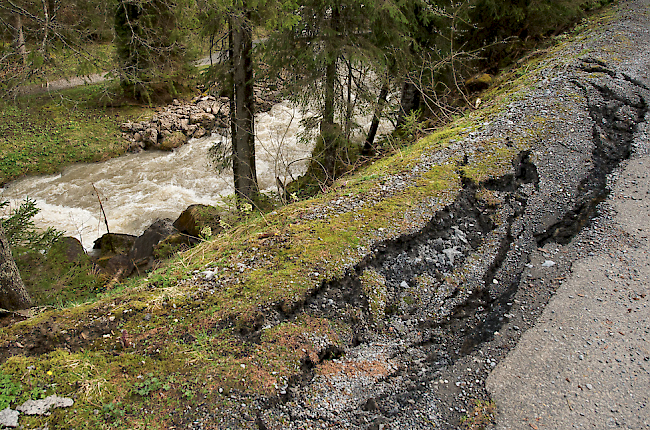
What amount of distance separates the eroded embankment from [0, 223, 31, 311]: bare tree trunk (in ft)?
14.2

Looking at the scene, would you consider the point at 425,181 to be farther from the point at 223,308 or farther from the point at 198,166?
the point at 198,166

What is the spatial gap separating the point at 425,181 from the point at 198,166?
11384 millimetres

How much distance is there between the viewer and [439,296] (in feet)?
11.4

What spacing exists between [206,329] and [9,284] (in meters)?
3.83

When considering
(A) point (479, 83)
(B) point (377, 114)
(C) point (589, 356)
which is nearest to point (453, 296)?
(C) point (589, 356)

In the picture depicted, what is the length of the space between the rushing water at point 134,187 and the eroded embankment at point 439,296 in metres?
6.94

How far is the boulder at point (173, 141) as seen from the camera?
15750mm

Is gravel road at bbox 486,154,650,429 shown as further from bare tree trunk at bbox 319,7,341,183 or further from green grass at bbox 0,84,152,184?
green grass at bbox 0,84,152,184

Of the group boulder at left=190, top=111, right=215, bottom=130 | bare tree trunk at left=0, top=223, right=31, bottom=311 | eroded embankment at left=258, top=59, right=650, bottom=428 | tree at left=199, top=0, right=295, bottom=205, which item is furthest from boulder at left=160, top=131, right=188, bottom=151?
eroded embankment at left=258, top=59, right=650, bottom=428

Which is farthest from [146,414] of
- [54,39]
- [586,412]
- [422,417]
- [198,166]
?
[198,166]

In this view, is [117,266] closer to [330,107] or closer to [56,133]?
[330,107]

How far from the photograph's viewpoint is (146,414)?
2.40m

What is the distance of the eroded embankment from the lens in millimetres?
2600

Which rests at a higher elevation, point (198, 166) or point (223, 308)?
point (223, 308)
